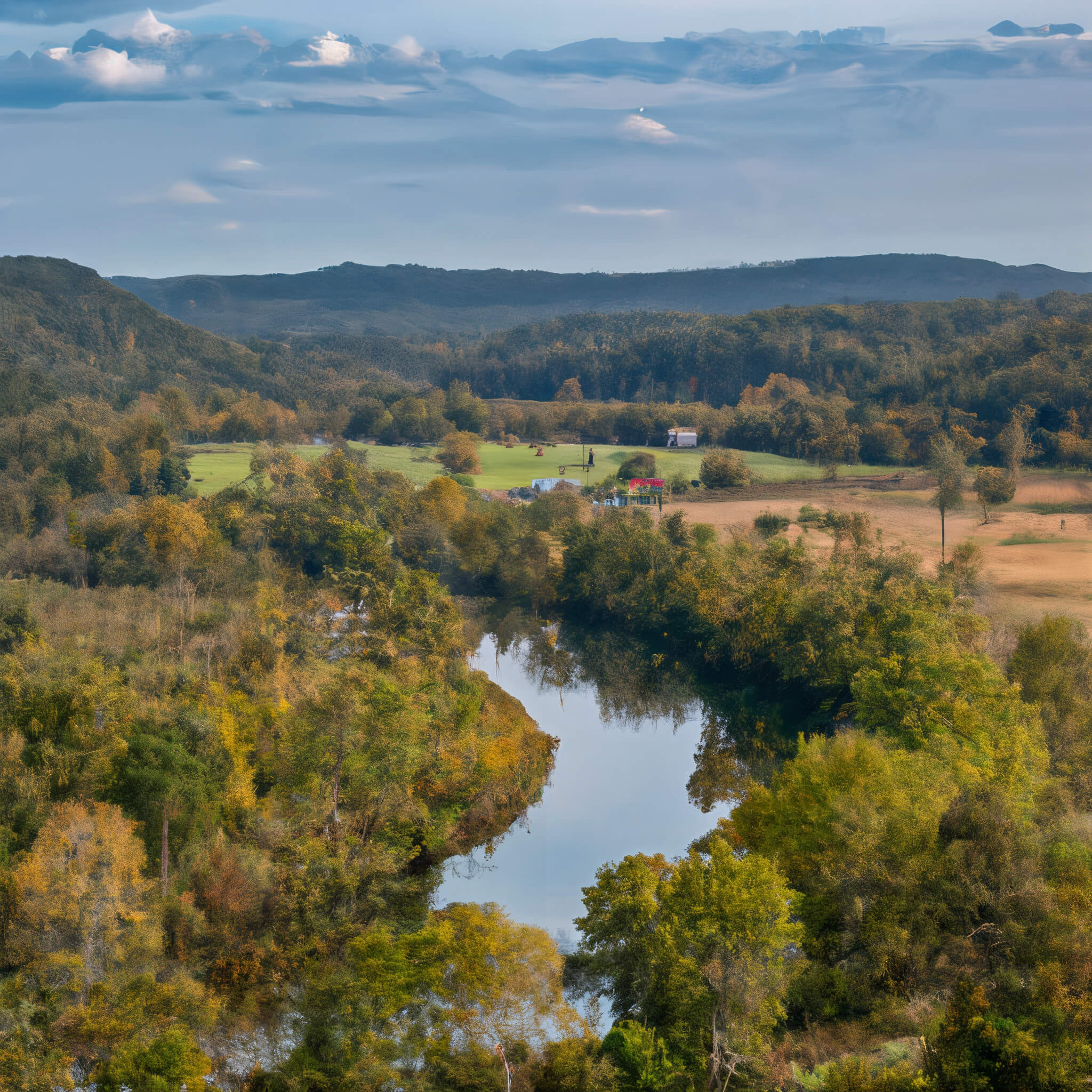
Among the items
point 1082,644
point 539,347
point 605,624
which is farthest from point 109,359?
point 1082,644

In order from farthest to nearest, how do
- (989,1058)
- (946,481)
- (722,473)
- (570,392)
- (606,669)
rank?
(570,392)
(722,473)
(946,481)
(606,669)
(989,1058)

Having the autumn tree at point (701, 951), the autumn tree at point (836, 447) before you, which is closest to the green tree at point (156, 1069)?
the autumn tree at point (701, 951)

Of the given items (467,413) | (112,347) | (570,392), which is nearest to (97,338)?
(112,347)

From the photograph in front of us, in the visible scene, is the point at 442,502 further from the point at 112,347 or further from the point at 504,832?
the point at 112,347

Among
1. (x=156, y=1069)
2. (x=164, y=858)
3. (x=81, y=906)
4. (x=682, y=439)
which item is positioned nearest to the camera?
(x=156, y=1069)

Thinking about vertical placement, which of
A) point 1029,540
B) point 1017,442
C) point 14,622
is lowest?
point 14,622

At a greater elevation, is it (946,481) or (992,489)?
(946,481)
